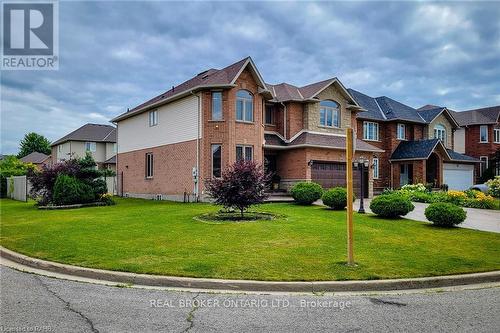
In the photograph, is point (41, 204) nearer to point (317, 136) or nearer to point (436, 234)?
point (317, 136)

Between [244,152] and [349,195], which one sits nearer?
[349,195]

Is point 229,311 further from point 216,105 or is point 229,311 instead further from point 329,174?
point 329,174

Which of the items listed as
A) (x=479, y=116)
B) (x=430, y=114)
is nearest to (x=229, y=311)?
(x=430, y=114)

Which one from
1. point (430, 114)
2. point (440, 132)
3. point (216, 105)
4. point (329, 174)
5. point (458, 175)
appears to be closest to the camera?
point (216, 105)

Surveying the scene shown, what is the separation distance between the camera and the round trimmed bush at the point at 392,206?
15.7 m

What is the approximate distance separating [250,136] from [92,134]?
35.1 m

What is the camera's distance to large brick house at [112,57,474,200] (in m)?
22.9

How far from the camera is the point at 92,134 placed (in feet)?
170

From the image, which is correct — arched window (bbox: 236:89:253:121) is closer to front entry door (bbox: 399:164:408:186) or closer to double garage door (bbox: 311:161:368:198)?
double garage door (bbox: 311:161:368:198)

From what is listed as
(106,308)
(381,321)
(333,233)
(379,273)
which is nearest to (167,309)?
(106,308)

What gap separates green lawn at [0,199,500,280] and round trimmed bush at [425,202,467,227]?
0.35 metres

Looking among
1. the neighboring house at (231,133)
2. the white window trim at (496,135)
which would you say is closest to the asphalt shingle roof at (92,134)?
the neighboring house at (231,133)

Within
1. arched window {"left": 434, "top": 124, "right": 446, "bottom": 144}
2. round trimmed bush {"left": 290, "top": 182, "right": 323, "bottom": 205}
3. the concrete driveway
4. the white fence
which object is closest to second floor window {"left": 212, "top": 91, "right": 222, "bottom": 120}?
round trimmed bush {"left": 290, "top": 182, "right": 323, "bottom": 205}

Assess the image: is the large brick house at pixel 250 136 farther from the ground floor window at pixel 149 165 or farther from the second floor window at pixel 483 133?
the second floor window at pixel 483 133
